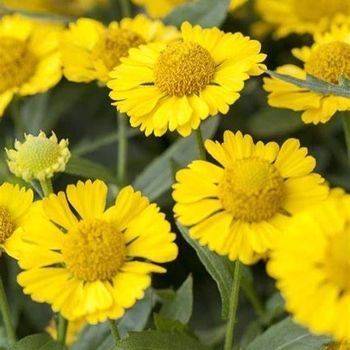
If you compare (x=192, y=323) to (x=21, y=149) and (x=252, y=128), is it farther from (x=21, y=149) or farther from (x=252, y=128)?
(x=21, y=149)

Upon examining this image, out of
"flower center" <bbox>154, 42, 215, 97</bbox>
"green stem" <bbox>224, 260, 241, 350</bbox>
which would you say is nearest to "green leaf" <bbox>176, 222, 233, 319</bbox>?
"green stem" <bbox>224, 260, 241, 350</bbox>

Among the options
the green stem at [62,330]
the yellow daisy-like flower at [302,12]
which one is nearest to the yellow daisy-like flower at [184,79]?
the green stem at [62,330]

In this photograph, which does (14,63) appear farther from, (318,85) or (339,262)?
(339,262)

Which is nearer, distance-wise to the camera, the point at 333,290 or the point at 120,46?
the point at 333,290

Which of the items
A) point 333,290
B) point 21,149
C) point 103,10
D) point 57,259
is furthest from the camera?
point 103,10

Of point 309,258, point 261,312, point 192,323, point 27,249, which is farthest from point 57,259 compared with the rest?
point 192,323

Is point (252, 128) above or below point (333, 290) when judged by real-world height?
below

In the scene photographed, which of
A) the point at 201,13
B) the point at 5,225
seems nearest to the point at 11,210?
the point at 5,225

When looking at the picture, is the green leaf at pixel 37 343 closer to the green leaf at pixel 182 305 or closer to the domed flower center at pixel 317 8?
the green leaf at pixel 182 305
